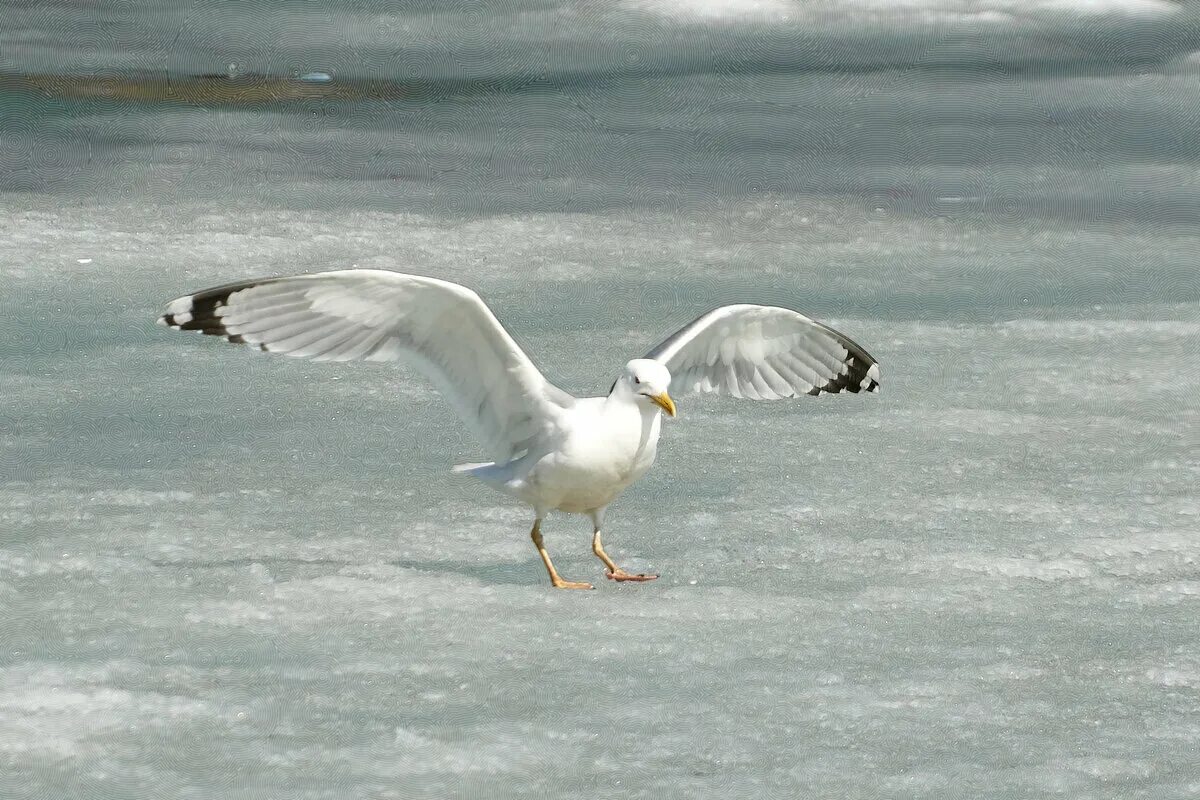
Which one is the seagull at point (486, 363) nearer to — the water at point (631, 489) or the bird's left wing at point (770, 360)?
the bird's left wing at point (770, 360)

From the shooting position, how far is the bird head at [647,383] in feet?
12.1

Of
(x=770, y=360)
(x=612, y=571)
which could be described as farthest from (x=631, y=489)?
(x=612, y=571)

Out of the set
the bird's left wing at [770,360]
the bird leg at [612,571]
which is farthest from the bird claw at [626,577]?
the bird's left wing at [770,360]

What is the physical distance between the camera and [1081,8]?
11484 millimetres

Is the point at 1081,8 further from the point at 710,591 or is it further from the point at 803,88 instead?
the point at 710,591

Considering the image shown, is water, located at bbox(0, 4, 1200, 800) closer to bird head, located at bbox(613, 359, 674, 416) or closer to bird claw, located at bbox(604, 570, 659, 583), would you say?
bird claw, located at bbox(604, 570, 659, 583)

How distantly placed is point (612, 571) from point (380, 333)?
742 millimetres

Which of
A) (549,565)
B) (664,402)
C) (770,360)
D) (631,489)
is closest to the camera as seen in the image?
(664,402)

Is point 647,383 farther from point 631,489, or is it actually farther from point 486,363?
point 631,489

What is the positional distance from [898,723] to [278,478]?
199 centimetres

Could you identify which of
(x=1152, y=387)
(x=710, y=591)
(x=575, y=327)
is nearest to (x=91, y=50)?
(x=575, y=327)

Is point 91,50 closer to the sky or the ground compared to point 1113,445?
closer to the sky

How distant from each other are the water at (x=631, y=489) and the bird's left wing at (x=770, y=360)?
24 centimetres

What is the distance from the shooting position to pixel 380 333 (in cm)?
389
